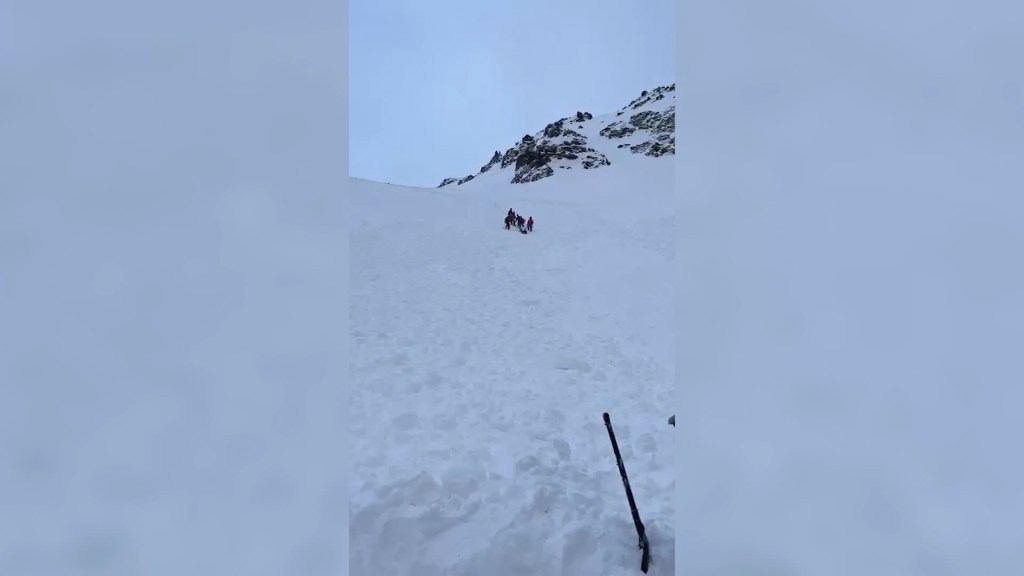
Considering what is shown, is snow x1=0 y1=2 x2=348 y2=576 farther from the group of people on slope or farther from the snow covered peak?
the snow covered peak

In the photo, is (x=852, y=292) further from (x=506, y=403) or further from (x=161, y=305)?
(x=506, y=403)

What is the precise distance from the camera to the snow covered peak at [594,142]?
3597 cm

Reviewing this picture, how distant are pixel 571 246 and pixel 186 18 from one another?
13326mm

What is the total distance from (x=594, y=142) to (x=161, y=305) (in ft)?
150

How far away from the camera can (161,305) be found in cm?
167

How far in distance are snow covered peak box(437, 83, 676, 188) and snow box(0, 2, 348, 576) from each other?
32.4 meters

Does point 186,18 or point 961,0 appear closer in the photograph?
point 961,0

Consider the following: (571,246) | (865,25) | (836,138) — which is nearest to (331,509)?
(836,138)

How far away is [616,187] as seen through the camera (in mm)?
27297

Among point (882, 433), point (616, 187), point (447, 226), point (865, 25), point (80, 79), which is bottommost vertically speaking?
point (882, 433)

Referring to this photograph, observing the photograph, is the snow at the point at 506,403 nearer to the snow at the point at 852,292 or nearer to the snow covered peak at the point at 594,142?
the snow at the point at 852,292

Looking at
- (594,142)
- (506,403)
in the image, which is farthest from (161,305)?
(594,142)

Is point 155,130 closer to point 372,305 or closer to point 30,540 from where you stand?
point 30,540

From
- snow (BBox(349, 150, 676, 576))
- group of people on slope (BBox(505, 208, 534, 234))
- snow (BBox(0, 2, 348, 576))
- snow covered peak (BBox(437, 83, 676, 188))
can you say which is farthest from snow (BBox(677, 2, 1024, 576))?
snow covered peak (BBox(437, 83, 676, 188))
